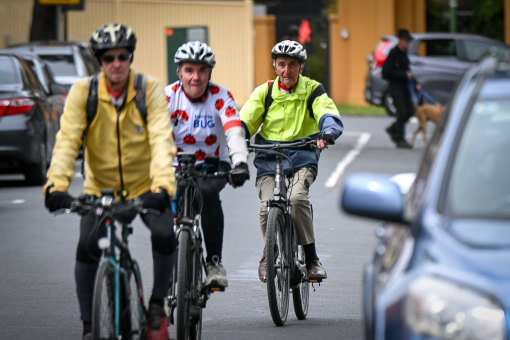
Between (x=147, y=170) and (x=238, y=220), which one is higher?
(x=147, y=170)

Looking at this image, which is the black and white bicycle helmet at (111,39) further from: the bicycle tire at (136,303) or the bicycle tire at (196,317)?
the bicycle tire at (196,317)

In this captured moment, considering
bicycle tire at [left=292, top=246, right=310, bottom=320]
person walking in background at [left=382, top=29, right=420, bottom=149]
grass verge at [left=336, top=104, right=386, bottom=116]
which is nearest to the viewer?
bicycle tire at [left=292, top=246, right=310, bottom=320]

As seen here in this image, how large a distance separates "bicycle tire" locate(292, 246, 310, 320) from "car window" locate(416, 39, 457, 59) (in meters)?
21.9

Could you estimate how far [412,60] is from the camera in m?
29.8

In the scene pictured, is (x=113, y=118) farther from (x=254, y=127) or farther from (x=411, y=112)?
(x=411, y=112)

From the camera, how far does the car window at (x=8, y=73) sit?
17.5m

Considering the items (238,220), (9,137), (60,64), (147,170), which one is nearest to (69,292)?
(147,170)

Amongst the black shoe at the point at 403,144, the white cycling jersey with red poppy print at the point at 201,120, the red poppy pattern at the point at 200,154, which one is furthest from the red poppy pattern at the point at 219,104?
the black shoe at the point at 403,144

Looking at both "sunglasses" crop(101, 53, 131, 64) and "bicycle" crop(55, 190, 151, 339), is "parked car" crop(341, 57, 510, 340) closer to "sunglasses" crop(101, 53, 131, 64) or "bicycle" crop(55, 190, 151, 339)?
"bicycle" crop(55, 190, 151, 339)

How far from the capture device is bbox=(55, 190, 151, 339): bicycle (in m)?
5.94

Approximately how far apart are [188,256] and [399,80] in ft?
56.2

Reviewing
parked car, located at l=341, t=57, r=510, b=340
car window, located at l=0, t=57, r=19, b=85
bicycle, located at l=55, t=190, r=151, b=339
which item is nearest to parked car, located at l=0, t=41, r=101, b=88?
car window, located at l=0, t=57, r=19, b=85

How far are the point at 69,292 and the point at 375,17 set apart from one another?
27288mm

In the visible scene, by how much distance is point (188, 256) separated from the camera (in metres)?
7.15
